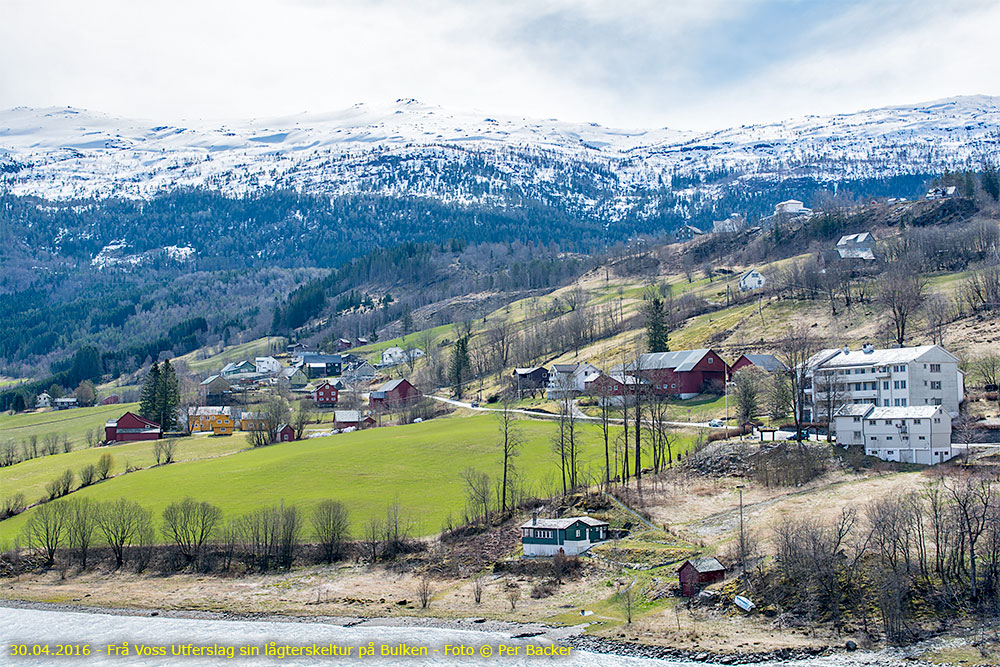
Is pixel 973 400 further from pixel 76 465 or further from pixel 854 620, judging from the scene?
pixel 76 465

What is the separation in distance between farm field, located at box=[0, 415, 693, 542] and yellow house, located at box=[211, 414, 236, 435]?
25.6 meters

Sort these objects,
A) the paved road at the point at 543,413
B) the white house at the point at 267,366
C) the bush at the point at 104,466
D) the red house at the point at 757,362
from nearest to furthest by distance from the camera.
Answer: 1. the bush at the point at 104,466
2. the paved road at the point at 543,413
3. the red house at the point at 757,362
4. the white house at the point at 267,366

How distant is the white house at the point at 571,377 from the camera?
4624 inches

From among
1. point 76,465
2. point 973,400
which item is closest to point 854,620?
point 973,400

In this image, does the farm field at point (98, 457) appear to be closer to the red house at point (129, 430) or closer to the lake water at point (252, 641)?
the red house at point (129, 430)

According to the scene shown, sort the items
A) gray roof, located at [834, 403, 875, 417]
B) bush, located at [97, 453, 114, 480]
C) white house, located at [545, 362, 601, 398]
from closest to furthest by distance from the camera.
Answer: gray roof, located at [834, 403, 875, 417], bush, located at [97, 453, 114, 480], white house, located at [545, 362, 601, 398]

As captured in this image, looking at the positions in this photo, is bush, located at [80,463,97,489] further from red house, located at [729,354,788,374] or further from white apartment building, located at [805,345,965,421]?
red house, located at [729,354,788,374]

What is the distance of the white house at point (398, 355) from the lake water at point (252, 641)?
401 ft

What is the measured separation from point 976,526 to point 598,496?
25.3 m

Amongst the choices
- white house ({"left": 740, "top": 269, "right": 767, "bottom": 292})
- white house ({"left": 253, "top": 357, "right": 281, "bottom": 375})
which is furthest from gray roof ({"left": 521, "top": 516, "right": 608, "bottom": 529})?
white house ({"left": 253, "top": 357, "right": 281, "bottom": 375})

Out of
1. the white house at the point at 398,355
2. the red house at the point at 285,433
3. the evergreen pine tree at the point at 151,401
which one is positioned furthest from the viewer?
the white house at the point at 398,355

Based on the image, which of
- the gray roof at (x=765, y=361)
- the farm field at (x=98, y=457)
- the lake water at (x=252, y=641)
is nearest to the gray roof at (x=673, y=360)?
the gray roof at (x=765, y=361)

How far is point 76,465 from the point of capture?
95.0m

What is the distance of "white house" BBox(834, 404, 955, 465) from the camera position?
219 feet
